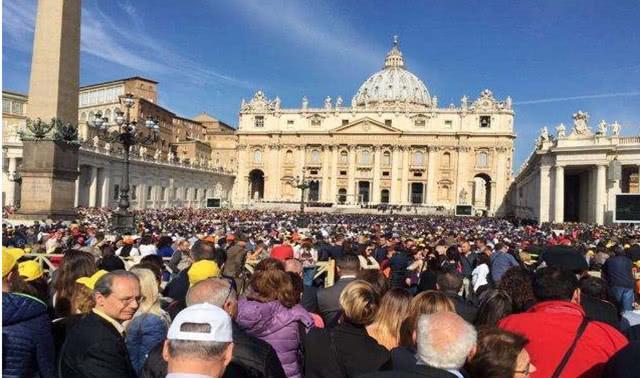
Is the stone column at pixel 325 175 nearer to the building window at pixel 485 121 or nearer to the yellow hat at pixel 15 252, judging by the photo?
the building window at pixel 485 121

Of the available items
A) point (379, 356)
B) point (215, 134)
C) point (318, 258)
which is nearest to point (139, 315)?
point (379, 356)

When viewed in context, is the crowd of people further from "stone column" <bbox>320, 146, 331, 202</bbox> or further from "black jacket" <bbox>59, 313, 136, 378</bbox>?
"stone column" <bbox>320, 146, 331, 202</bbox>

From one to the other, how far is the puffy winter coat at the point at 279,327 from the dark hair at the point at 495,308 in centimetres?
158

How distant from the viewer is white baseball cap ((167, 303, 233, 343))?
93.0 inches

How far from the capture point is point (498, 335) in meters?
2.86

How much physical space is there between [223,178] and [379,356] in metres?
86.5

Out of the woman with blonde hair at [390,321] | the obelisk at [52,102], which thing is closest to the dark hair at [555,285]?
the woman with blonde hair at [390,321]

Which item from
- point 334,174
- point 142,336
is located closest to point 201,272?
point 142,336

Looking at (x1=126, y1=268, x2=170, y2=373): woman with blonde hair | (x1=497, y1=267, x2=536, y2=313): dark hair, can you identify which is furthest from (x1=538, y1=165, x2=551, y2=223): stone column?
(x1=126, y1=268, x2=170, y2=373): woman with blonde hair

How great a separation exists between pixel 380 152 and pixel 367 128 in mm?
4167

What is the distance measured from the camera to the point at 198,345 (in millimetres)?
2355

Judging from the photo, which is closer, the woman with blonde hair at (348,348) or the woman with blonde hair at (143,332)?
the woman with blonde hair at (348,348)

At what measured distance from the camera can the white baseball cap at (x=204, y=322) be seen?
2.36 metres

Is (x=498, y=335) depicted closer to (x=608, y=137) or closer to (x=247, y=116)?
(x=608, y=137)
